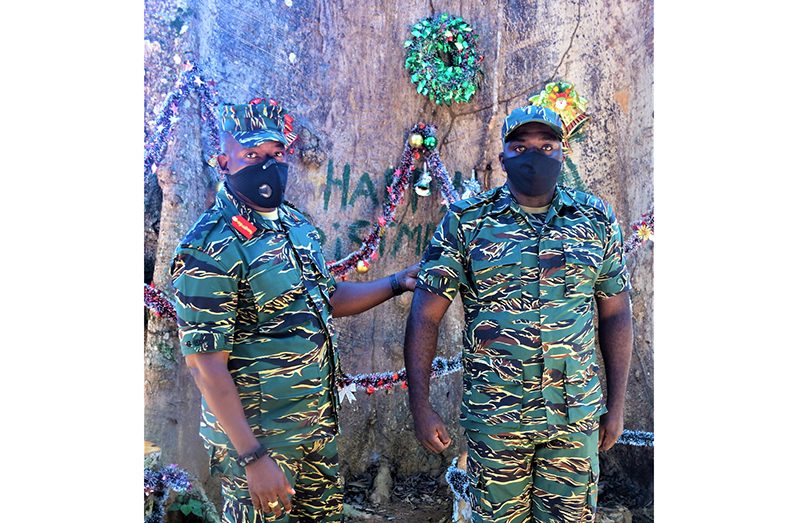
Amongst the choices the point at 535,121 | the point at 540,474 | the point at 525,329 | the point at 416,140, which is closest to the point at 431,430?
the point at 540,474

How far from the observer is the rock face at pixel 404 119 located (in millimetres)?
3992

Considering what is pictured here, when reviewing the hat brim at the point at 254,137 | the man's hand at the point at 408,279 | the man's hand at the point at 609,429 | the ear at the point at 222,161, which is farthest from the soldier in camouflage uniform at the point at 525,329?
the ear at the point at 222,161

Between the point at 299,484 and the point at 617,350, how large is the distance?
148 centimetres

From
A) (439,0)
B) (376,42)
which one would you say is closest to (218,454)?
(376,42)

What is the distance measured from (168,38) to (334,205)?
1.39 meters

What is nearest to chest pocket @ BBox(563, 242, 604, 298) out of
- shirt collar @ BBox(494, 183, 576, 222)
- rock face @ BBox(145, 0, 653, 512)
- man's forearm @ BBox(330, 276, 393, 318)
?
shirt collar @ BBox(494, 183, 576, 222)

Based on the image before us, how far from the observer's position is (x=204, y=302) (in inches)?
88.0

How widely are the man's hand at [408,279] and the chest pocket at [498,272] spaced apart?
46cm

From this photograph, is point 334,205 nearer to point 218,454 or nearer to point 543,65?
point 543,65

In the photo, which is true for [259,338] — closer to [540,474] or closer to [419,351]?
[419,351]

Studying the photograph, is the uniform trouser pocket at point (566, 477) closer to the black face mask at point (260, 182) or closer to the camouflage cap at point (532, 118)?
the camouflage cap at point (532, 118)

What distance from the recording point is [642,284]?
4.12 metres

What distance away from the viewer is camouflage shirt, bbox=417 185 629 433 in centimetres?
252

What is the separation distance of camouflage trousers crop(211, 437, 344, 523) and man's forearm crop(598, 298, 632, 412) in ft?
4.13
